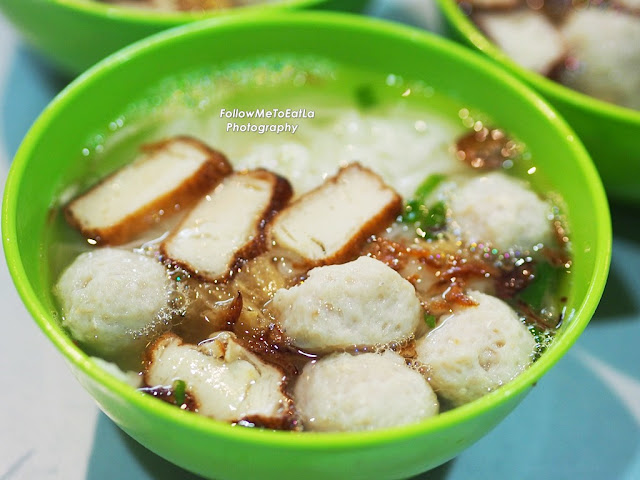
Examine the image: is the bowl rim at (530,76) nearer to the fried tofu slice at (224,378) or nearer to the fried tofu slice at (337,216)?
the fried tofu slice at (337,216)

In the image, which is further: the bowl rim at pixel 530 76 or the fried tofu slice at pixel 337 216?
the bowl rim at pixel 530 76

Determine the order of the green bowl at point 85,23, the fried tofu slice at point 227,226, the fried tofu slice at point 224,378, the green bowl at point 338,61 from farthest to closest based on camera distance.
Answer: the green bowl at point 85,23 < the fried tofu slice at point 227,226 < the fried tofu slice at point 224,378 < the green bowl at point 338,61

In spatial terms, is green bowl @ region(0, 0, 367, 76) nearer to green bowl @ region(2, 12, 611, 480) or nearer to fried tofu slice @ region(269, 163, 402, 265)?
green bowl @ region(2, 12, 611, 480)

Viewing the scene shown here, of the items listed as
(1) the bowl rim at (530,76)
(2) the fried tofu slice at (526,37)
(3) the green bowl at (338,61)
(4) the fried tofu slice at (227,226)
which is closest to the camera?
(3) the green bowl at (338,61)

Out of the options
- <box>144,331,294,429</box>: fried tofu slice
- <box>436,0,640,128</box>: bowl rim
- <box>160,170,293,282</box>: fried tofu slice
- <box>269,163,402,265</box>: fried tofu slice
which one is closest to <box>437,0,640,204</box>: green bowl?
<box>436,0,640,128</box>: bowl rim

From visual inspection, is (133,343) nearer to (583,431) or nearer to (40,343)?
(40,343)

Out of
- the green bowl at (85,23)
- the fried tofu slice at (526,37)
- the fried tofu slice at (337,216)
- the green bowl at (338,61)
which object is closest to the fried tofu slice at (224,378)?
the green bowl at (338,61)
